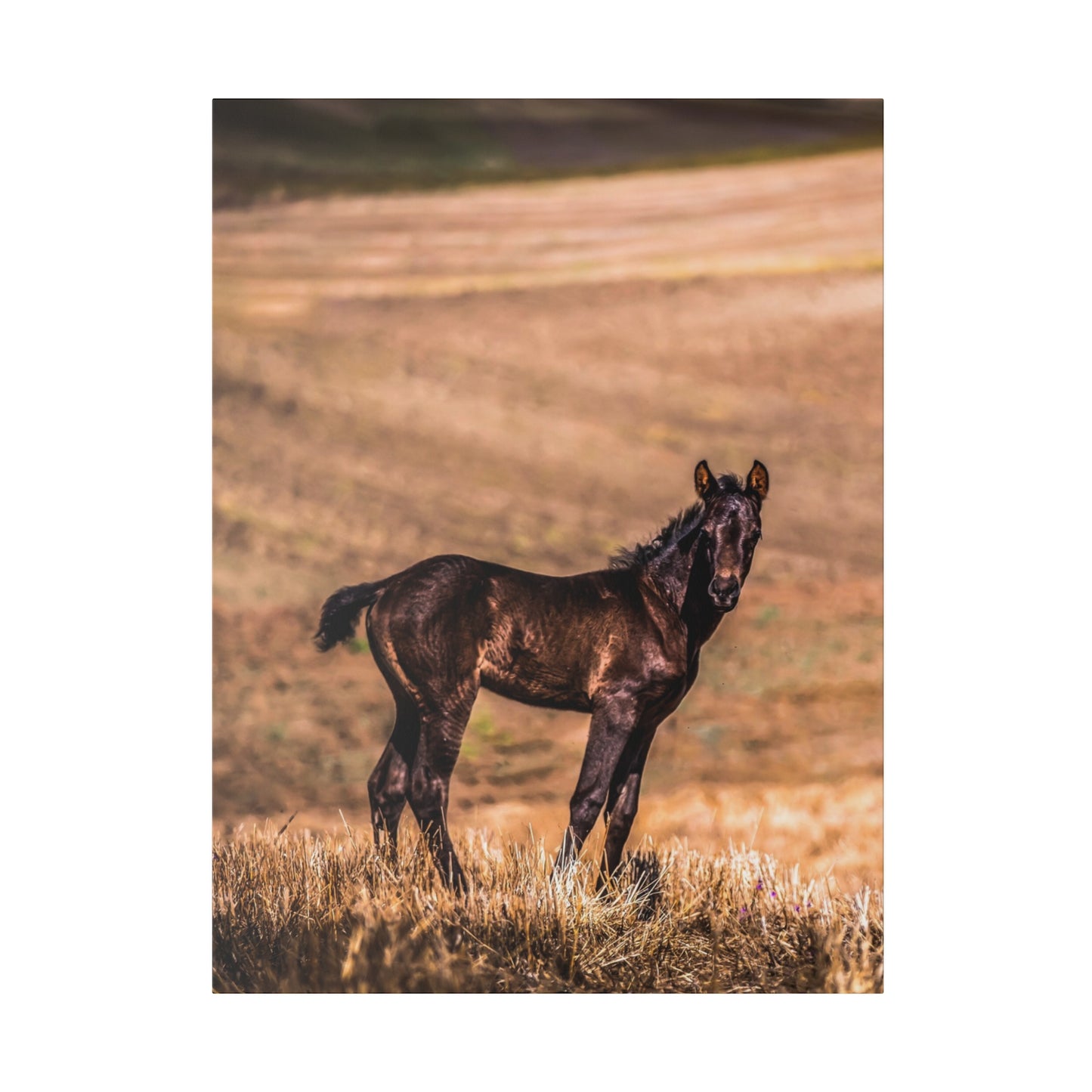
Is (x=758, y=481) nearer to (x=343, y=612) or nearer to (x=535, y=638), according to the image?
(x=535, y=638)

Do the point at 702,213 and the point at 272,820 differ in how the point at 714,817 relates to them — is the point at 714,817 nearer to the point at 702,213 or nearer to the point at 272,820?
the point at 272,820

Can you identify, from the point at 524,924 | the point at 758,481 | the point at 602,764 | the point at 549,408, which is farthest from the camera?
the point at 549,408

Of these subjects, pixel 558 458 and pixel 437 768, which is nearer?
pixel 437 768

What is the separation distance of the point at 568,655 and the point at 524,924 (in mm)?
853

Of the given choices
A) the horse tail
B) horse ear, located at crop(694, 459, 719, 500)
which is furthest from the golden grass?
horse ear, located at crop(694, 459, 719, 500)

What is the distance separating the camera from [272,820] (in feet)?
12.9

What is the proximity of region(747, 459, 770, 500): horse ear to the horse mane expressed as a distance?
3 centimetres

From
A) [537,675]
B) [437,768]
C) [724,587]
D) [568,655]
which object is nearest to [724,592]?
[724,587]

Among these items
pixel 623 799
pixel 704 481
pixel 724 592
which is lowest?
pixel 623 799

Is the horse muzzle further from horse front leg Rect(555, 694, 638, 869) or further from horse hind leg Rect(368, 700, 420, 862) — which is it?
horse hind leg Rect(368, 700, 420, 862)

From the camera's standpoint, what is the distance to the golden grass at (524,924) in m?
3.74

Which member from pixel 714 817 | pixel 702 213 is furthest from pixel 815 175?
pixel 714 817

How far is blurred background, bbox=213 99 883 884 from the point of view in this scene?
397cm

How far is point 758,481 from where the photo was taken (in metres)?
3.96
